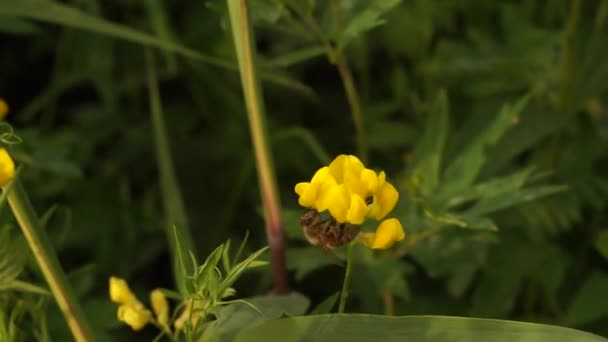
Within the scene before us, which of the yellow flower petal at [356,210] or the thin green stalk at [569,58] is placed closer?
the yellow flower petal at [356,210]

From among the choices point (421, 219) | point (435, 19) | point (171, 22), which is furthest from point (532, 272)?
point (171, 22)

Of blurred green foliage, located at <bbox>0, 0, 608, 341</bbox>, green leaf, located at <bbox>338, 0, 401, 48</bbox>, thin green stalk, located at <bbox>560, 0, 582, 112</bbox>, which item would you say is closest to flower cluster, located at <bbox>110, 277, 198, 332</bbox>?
blurred green foliage, located at <bbox>0, 0, 608, 341</bbox>

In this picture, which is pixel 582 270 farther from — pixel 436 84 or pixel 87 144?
pixel 87 144

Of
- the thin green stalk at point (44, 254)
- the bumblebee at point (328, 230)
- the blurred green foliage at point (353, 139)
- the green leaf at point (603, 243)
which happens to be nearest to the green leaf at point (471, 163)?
the blurred green foliage at point (353, 139)

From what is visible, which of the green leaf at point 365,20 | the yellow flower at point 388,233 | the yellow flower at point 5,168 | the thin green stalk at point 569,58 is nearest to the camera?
the yellow flower at point 5,168

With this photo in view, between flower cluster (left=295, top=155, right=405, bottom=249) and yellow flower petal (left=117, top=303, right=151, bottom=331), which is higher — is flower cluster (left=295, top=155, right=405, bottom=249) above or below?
above

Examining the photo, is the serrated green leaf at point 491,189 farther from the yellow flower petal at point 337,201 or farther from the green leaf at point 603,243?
the yellow flower petal at point 337,201

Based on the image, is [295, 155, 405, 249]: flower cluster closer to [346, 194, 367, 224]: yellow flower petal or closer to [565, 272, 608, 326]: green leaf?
[346, 194, 367, 224]: yellow flower petal

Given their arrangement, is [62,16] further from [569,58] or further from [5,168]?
[569,58]
